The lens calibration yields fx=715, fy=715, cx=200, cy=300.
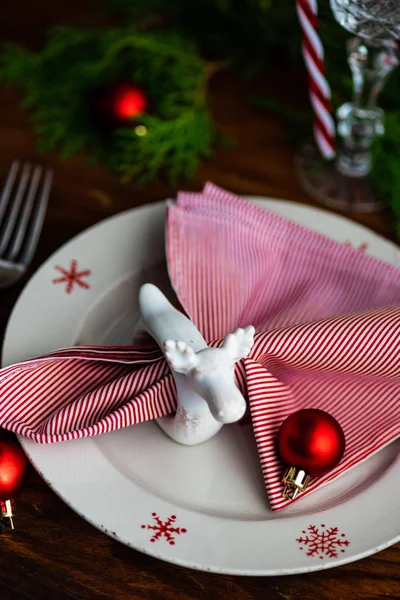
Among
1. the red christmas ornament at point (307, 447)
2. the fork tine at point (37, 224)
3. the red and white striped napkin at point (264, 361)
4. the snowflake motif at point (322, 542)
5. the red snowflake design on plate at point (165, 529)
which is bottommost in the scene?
the red snowflake design on plate at point (165, 529)

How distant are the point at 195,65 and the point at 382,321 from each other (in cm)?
47

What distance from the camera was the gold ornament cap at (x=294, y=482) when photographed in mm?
489

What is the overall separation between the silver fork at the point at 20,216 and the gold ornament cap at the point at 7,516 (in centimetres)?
22

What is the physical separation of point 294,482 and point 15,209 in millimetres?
403

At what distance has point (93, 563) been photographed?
1.62 ft

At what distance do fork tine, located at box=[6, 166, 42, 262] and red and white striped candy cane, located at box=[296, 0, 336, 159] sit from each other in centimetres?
30

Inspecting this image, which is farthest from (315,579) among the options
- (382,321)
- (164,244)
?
(164,244)

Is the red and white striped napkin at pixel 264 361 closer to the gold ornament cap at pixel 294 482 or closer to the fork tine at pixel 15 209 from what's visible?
the gold ornament cap at pixel 294 482

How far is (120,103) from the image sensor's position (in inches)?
30.5

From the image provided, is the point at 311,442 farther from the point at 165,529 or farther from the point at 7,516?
the point at 7,516

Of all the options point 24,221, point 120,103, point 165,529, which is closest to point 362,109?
point 120,103

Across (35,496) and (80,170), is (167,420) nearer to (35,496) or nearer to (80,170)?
(35,496)

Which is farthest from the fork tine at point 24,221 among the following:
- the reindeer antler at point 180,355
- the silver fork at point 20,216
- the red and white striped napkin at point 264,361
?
the reindeer antler at point 180,355

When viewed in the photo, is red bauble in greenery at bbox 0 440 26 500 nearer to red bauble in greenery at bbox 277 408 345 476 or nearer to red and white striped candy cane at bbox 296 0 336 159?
red bauble in greenery at bbox 277 408 345 476
